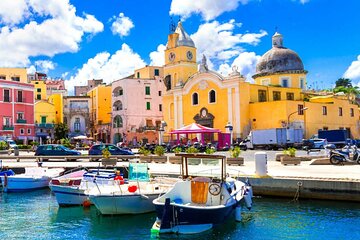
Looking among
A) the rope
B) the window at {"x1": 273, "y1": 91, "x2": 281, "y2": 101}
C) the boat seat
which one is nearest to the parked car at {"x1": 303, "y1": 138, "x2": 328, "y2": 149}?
the window at {"x1": 273, "y1": 91, "x2": 281, "y2": 101}

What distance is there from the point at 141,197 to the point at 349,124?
5211cm

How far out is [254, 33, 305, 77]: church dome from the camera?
61.9 meters

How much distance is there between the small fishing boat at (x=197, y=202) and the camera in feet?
47.6

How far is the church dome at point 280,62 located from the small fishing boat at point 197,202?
47.4 m

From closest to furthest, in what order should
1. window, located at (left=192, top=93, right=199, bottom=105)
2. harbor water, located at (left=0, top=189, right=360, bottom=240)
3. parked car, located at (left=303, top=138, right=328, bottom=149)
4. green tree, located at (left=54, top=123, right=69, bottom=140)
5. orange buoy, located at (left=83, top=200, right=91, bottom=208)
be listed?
1. harbor water, located at (left=0, top=189, right=360, bottom=240)
2. orange buoy, located at (left=83, top=200, right=91, bottom=208)
3. parked car, located at (left=303, top=138, right=328, bottom=149)
4. window, located at (left=192, top=93, right=199, bottom=105)
5. green tree, located at (left=54, top=123, right=69, bottom=140)

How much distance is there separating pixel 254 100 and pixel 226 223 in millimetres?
42126

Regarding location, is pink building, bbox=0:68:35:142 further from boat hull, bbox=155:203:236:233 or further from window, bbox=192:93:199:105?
boat hull, bbox=155:203:236:233

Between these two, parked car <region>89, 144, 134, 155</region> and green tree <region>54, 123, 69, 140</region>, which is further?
green tree <region>54, 123, 69, 140</region>

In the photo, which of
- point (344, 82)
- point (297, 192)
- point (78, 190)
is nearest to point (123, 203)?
point (78, 190)

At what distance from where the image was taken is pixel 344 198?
733 inches

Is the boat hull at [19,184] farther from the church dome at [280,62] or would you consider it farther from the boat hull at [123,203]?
the church dome at [280,62]

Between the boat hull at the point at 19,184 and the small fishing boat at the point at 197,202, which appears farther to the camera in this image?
the boat hull at the point at 19,184

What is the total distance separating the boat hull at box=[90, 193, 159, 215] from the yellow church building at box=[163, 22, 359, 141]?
3673cm

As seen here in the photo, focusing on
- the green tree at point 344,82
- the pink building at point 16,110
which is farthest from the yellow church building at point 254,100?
the green tree at point 344,82
